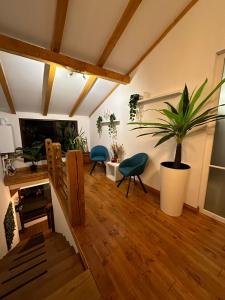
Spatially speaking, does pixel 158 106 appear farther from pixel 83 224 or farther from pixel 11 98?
pixel 11 98

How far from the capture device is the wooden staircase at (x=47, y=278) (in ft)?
3.43

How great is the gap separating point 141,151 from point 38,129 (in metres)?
3.37

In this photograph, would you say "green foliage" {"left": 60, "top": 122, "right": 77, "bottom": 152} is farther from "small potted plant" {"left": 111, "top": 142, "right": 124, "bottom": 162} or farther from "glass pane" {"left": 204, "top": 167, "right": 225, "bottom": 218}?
"glass pane" {"left": 204, "top": 167, "right": 225, "bottom": 218}

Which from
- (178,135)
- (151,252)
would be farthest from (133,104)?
(151,252)

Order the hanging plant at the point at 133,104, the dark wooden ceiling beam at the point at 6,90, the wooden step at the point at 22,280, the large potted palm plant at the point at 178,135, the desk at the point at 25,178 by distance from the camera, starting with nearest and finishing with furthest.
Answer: the wooden step at the point at 22,280 → the large potted palm plant at the point at 178,135 → the dark wooden ceiling beam at the point at 6,90 → the hanging plant at the point at 133,104 → the desk at the point at 25,178

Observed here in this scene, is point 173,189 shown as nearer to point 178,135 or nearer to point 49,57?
point 178,135

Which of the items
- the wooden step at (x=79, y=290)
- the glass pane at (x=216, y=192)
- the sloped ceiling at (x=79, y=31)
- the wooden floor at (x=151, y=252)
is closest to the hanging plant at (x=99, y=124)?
the sloped ceiling at (x=79, y=31)

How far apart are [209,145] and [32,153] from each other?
427cm

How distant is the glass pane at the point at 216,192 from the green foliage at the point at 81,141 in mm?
3663

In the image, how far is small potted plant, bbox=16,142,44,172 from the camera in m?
3.87

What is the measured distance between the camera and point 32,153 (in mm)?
3971

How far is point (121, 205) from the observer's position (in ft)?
7.55

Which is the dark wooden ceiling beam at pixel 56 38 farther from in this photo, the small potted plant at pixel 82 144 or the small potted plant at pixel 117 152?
the small potted plant at pixel 117 152

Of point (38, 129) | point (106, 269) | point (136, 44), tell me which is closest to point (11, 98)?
point (38, 129)
